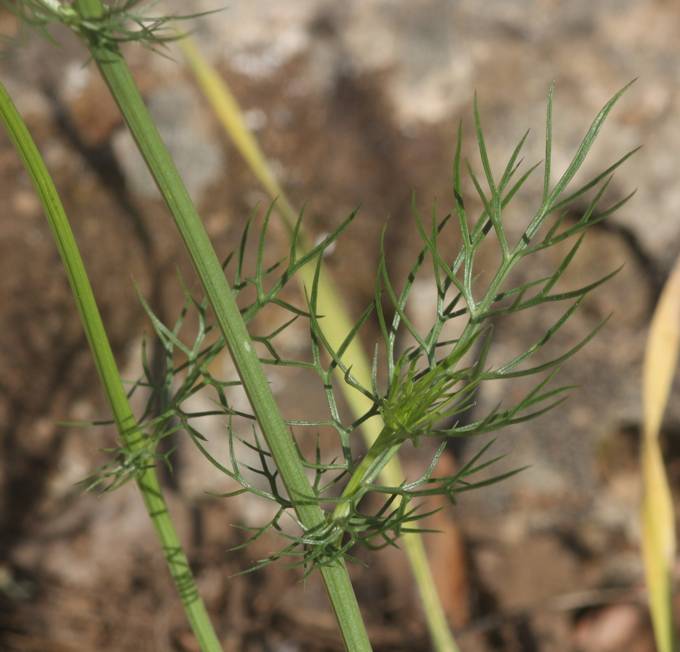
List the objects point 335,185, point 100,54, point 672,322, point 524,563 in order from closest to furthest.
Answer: point 100,54
point 672,322
point 524,563
point 335,185

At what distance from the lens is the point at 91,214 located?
1.36 meters

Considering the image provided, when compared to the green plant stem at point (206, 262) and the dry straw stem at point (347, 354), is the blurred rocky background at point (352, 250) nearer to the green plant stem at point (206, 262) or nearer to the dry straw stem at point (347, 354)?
the dry straw stem at point (347, 354)

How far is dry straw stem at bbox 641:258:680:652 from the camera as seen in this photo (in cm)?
77

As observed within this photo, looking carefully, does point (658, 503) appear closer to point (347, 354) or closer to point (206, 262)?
point (347, 354)

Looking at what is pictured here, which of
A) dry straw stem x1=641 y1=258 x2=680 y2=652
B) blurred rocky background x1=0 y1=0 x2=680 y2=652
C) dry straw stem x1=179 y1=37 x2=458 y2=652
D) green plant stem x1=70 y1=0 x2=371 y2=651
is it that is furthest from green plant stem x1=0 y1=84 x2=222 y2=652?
blurred rocky background x1=0 y1=0 x2=680 y2=652

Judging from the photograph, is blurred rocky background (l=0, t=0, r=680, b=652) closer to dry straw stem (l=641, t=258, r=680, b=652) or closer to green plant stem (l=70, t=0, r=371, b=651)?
dry straw stem (l=641, t=258, r=680, b=652)

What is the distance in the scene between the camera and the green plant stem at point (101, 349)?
33 cm

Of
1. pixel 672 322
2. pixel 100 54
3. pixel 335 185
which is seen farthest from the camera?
pixel 335 185

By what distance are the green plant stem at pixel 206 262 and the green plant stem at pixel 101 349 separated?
1.4 inches

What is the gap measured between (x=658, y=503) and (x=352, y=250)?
0.66 meters

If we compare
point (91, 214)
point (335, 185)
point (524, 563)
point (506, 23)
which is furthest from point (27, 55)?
point (524, 563)

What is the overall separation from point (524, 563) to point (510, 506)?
83 mm

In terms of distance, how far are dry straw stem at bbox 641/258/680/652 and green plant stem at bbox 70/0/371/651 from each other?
50 cm

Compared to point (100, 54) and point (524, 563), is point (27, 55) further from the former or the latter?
point (100, 54)
